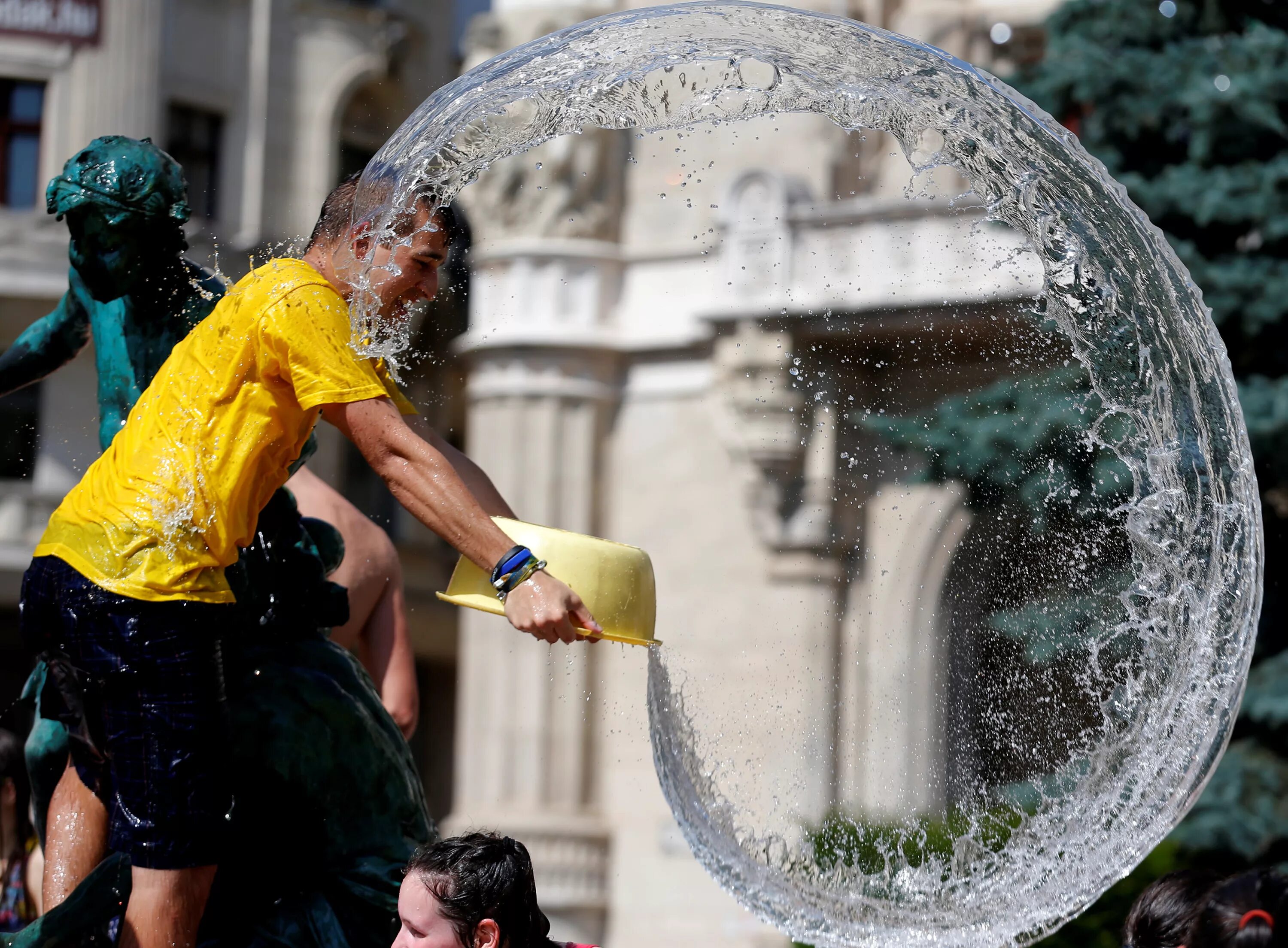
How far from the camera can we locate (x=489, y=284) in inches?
597

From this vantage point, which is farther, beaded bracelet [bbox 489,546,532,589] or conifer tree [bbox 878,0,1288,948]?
conifer tree [bbox 878,0,1288,948]

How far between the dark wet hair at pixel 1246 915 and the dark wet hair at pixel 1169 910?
0.22 feet

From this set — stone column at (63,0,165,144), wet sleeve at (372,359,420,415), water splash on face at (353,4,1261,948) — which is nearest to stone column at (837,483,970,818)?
water splash on face at (353,4,1261,948)

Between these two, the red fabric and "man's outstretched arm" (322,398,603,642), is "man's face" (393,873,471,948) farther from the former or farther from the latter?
the red fabric

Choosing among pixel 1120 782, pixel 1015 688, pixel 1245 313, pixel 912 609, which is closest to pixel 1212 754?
pixel 1120 782

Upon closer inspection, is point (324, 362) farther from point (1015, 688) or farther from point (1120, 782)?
point (1015, 688)

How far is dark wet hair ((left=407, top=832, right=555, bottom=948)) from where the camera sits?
2721 mm

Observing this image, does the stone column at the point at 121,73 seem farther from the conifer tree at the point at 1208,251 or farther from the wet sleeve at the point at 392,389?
the wet sleeve at the point at 392,389

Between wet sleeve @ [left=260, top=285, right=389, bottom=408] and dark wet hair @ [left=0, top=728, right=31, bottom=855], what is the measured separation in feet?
7.73

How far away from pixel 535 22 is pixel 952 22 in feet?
9.52

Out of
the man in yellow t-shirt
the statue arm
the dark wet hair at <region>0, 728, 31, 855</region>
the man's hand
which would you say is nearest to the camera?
the man's hand

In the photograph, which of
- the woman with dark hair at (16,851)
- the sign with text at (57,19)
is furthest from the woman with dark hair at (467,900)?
the sign with text at (57,19)

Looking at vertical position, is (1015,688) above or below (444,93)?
below

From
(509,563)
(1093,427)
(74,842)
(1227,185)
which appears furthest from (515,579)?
(1227,185)
